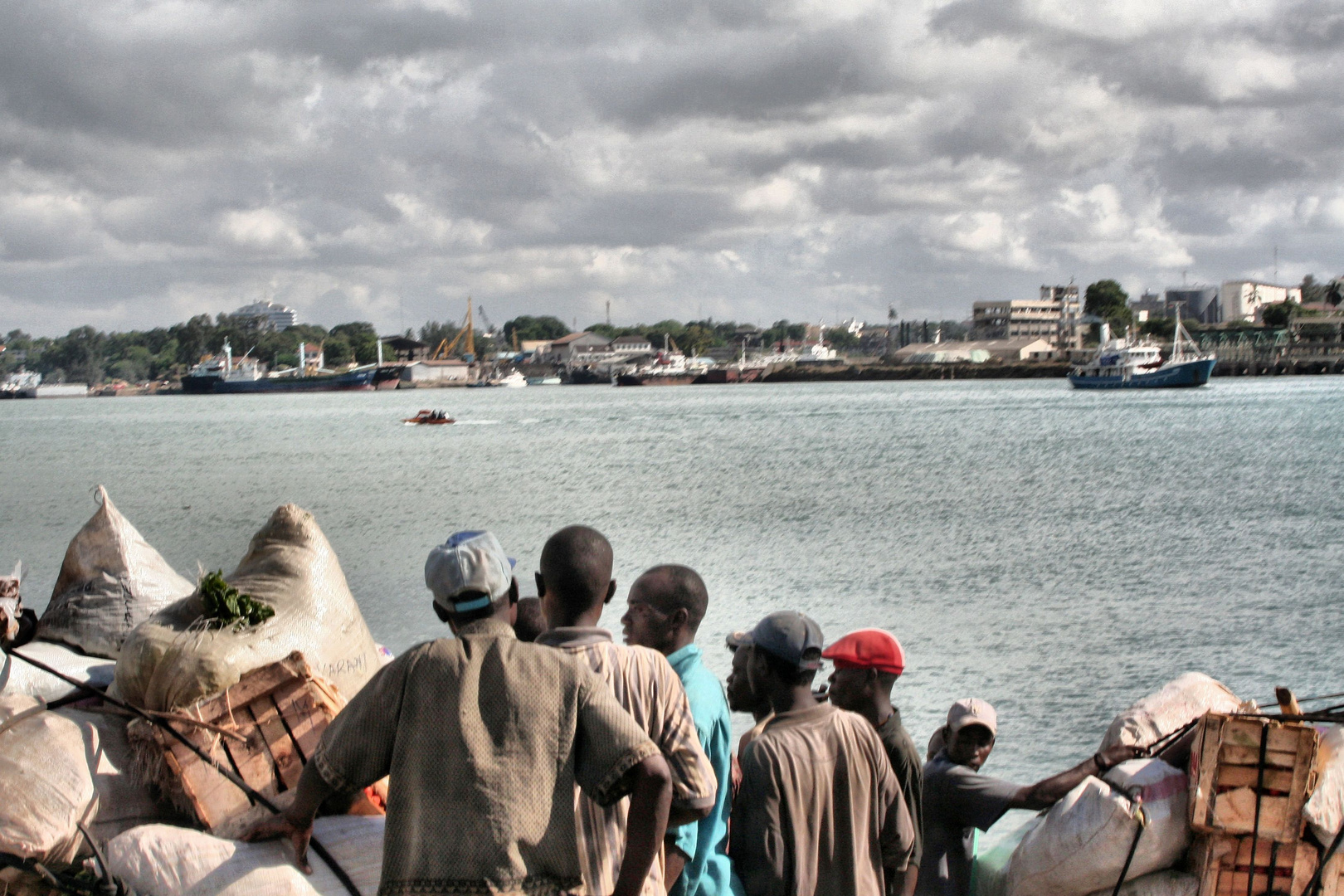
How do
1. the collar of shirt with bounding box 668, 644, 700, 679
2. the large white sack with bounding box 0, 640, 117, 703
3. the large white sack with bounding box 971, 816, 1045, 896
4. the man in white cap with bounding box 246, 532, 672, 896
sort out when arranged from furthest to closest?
the large white sack with bounding box 0, 640, 117, 703
the large white sack with bounding box 971, 816, 1045, 896
the collar of shirt with bounding box 668, 644, 700, 679
the man in white cap with bounding box 246, 532, 672, 896

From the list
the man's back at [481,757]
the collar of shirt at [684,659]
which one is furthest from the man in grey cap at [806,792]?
the man's back at [481,757]

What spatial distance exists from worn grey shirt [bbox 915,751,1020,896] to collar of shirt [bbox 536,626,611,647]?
133 cm

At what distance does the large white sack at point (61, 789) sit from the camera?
10.2 ft

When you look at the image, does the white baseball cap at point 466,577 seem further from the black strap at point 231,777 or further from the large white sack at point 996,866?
the large white sack at point 996,866

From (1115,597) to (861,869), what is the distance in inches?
462

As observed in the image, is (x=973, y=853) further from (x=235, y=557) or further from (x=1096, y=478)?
(x=1096, y=478)

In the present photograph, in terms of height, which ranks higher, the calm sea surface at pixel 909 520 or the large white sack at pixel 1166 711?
the large white sack at pixel 1166 711

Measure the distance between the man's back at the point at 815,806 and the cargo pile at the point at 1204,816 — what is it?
2.56 ft

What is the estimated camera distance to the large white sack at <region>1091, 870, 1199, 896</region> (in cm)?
323

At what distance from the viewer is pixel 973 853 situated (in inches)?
143

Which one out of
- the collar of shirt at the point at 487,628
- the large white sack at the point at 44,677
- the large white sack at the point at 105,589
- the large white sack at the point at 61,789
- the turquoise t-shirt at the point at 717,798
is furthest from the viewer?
the large white sack at the point at 105,589

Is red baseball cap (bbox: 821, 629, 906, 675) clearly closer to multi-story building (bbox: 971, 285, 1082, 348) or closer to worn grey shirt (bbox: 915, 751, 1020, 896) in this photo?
worn grey shirt (bbox: 915, 751, 1020, 896)

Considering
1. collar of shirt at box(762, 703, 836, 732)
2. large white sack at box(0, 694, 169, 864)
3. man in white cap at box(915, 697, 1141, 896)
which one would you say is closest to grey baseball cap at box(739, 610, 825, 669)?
collar of shirt at box(762, 703, 836, 732)

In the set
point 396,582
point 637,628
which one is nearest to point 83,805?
point 637,628
